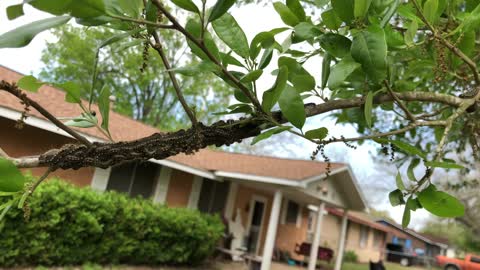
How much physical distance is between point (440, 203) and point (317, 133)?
1.35ft

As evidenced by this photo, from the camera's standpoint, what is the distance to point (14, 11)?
0.67 metres

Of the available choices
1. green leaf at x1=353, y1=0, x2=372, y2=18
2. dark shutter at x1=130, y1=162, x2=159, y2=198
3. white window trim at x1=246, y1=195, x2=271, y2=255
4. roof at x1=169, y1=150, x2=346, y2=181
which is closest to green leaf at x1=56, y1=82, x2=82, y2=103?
green leaf at x1=353, y1=0, x2=372, y2=18

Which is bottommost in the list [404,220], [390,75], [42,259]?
[42,259]

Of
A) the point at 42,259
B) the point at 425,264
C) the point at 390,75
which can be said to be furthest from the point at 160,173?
the point at 425,264

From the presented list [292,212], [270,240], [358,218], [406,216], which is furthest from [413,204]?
[358,218]

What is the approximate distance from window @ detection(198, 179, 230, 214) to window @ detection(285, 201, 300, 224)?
5472 millimetres

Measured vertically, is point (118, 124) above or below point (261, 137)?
above

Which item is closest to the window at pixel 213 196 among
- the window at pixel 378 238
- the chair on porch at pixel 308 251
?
the chair on porch at pixel 308 251

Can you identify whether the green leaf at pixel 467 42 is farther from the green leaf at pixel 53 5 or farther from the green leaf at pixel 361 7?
the green leaf at pixel 53 5

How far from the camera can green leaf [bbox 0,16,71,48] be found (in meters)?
0.72

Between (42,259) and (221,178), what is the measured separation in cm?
640

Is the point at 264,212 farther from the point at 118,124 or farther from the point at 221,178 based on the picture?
the point at 118,124

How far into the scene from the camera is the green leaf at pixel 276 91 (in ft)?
3.25

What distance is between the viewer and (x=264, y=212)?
17188mm
